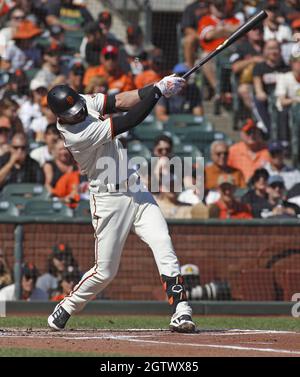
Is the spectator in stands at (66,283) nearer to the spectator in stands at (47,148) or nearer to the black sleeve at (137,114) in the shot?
the spectator in stands at (47,148)

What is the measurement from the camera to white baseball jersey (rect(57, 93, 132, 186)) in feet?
24.0

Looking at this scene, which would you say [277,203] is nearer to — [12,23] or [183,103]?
[183,103]

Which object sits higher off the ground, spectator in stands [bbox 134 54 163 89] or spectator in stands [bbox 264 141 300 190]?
spectator in stands [bbox 134 54 163 89]

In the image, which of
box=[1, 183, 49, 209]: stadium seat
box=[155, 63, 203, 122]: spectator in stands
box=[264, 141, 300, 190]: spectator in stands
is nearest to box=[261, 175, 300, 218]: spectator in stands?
box=[264, 141, 300, 190]: spectator in stands

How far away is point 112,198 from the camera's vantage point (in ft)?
24.6

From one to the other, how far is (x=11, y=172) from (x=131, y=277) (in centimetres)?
228

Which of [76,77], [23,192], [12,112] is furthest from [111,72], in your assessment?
[23,192]

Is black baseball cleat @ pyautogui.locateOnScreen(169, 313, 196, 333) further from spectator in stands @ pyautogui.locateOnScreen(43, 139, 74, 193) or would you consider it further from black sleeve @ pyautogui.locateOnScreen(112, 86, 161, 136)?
spectator in stands @ pyautogui.locateOnScreen(43, 139, 74, 193)

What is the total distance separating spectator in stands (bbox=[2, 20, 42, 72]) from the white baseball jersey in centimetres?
718

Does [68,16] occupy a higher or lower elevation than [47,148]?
higher

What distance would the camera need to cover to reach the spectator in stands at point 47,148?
1290 centimetres

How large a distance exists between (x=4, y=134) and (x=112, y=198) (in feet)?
19.4

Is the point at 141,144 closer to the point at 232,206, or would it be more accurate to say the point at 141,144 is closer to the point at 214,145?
the point at 214,145

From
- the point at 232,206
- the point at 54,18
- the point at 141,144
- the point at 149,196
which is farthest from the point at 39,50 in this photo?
the point at 149,196
